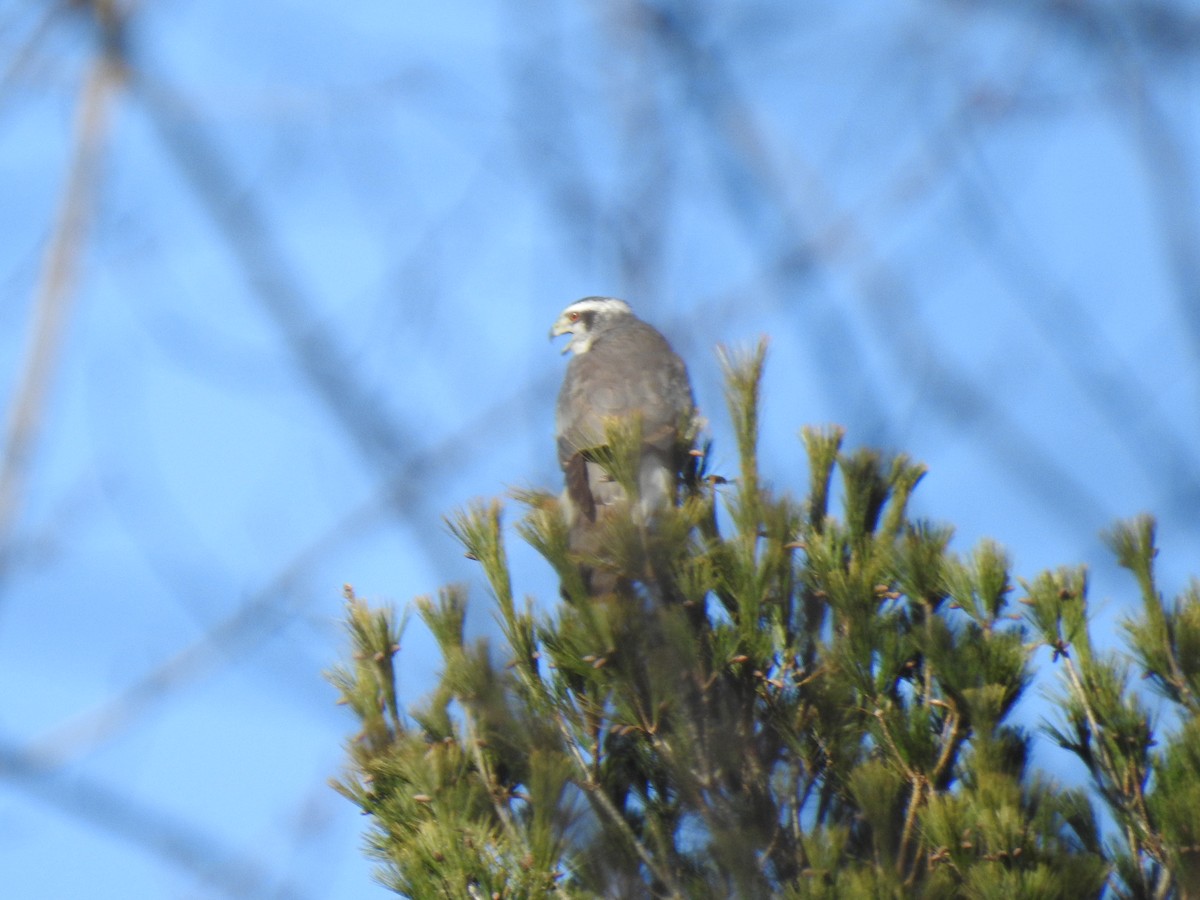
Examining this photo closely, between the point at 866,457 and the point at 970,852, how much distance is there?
0.99 m

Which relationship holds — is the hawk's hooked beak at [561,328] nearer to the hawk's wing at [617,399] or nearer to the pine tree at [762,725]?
the hawk's wing at [617,399]

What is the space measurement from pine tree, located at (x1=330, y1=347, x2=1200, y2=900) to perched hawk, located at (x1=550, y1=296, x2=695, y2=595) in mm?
263

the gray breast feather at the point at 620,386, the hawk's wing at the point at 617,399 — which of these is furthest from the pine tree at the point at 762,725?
the gray breast feather at the point at 620,386

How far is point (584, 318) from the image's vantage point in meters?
7.18

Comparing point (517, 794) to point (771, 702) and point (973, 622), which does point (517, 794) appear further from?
point (973, 622)

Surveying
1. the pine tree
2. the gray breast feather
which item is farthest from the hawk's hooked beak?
the pine tree

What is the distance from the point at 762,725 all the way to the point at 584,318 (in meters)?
4.09

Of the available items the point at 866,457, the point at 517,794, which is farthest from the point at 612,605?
the point at 866,457

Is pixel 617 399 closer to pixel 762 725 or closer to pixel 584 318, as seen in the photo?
Result: pixel 584 318

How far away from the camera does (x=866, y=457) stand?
3525 millimetres

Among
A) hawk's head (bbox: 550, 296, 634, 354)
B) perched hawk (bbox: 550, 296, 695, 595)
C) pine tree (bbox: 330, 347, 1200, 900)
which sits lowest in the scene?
pine tree (bbox: 330, 347, 1200, 900)

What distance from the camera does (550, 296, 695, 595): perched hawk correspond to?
377 centimetres

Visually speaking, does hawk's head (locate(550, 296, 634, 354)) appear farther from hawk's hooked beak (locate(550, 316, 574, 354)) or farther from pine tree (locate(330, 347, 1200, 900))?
pine tree (locate(330, 347, 1200, 900))

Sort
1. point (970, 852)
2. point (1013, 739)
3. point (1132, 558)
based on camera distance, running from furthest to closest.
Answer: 1. point (1132, 558)
2. point (1013, 739)
3. point (970, 852)
